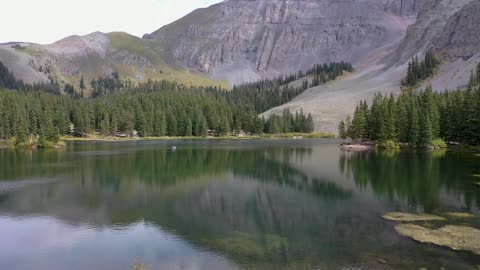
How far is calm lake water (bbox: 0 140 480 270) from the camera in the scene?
85.6ft

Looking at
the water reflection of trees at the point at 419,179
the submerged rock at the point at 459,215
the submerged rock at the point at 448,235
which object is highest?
the water reflection of trees at the point at 419,179

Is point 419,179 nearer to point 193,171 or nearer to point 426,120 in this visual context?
point 193,171

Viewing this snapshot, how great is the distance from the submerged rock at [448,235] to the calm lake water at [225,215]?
3.55 ft

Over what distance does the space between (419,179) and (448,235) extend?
97.9 ft

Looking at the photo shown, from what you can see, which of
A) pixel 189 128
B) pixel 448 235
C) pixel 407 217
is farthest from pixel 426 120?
pixel 189 128

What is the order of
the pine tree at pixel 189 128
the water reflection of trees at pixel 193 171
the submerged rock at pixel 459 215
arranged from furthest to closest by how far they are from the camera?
the pine tree at pixel 189 128, the water reflection of trees at pixel 193 171, the submerged rock at pixel 459 215

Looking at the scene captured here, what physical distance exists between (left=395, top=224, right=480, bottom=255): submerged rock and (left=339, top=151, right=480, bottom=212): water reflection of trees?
25.6 feet

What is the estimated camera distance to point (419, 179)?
5784 centimetres

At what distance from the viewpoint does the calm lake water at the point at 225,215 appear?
26.1 metres

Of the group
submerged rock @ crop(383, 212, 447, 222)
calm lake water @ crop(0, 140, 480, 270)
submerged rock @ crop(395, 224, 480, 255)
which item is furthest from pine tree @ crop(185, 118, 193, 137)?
submerged rock @ crop(395, 224, 480, 255)

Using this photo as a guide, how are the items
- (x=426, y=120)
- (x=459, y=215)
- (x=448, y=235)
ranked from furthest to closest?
(x=426, y=120)
(x=459, y=215)
(x=448, y=235)

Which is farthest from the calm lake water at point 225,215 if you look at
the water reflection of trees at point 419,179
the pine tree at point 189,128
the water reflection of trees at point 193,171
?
the pine tree at point 189,128

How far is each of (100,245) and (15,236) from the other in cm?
831

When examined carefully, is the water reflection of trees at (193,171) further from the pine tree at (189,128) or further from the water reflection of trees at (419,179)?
the pine tree at (189,128)
